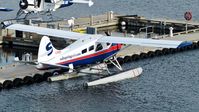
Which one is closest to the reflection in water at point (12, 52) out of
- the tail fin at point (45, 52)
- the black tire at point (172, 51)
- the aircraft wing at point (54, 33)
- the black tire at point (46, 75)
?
the aircraft wing at point (54, 33)

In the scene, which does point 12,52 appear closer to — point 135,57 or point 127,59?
point 127,59

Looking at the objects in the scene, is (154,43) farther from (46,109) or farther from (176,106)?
(46,109)

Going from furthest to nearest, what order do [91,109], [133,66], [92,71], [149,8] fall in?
[149,8] < [133,66] < [92,71] < [91,109]

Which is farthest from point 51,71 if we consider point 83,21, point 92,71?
point 83,21

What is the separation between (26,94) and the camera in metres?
41.2

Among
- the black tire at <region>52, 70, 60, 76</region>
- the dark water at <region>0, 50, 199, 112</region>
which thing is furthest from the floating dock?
the dark water at <region>0, 50, 199, 112</region>

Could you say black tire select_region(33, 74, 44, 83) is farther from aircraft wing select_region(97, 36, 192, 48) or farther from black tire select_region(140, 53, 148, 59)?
black tire select_region(140, 53, 148, 59)

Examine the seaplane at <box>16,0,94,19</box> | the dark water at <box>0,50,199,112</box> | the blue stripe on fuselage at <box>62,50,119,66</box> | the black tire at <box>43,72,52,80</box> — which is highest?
the seaplane at <box>16,0,94,19</box>

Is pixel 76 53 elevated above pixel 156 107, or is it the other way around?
pixel 76 53

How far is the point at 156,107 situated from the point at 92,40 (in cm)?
694

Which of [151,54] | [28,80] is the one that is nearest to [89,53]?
[28,80]

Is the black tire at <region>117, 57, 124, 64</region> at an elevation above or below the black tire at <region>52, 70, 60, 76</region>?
above

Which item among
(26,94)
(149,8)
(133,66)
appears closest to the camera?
(26,94)

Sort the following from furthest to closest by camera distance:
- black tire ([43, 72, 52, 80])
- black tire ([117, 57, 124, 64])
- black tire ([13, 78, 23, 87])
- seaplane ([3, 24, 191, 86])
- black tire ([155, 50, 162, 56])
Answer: black tire ([155, 50, 162, 56])
black tire ([117, 57, 124, 64])
black tire ([43, 72, 52, 80])
black tire ([13, 78, 23, 87])
seaplane ([3, 24, 191, 86])
